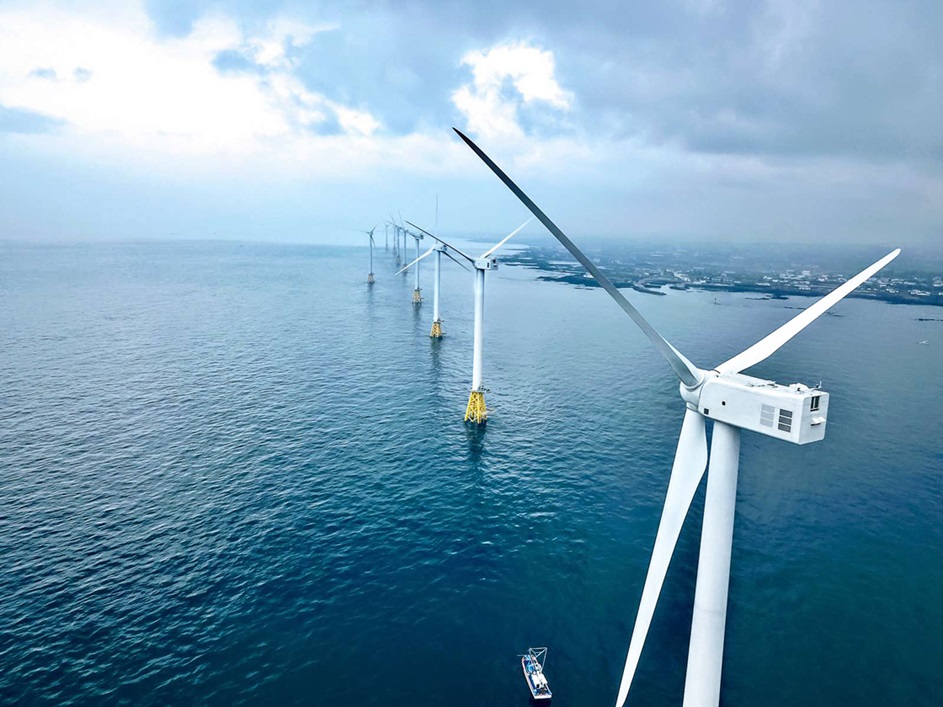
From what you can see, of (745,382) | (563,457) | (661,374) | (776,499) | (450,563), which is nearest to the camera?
(745,382)


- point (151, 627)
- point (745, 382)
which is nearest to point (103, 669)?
point (151, 627)

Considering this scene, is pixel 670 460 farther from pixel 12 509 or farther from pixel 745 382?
pixel 12 509

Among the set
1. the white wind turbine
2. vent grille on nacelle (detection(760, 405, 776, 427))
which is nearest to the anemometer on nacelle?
vent grille on nacelle (detection(760, 405, 776, 427))

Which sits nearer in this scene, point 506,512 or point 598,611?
point 598,611

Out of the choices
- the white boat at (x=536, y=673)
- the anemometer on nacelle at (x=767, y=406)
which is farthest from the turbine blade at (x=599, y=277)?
the white boat at (x=536, y=673)

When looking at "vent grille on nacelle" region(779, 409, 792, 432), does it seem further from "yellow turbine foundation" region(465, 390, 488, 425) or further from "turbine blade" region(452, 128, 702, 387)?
"yellow turbine foundation" region(465, 390, 488, 425)

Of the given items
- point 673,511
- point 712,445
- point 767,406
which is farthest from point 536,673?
point 767,406
